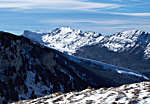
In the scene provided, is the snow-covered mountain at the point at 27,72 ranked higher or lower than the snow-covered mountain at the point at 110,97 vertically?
lower

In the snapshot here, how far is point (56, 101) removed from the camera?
26359mm

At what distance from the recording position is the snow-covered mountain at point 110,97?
22.3m

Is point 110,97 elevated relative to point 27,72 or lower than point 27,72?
elevated

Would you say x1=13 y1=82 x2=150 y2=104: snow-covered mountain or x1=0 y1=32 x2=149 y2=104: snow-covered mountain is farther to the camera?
x1=0 y1=32 x2=149 y2=104: snow-covered mountain

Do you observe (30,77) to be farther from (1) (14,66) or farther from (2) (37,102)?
(2) (37,102)

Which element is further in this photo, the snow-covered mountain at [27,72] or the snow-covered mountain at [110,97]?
the snow-covered mountain at [27,72]

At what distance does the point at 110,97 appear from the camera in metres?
23.5

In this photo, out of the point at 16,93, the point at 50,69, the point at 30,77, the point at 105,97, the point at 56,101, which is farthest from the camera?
the point at 50,69

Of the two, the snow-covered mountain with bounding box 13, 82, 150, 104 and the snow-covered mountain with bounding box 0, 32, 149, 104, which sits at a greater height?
the snow-covered mountain with bounding box 13, 82, 150, 104

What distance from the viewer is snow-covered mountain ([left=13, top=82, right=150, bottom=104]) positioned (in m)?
22.3

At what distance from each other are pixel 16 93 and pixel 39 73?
53.6ft

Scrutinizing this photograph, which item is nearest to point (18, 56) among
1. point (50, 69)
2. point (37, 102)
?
point (50, 69)

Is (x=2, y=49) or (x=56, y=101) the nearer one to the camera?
(x=56, y=101)

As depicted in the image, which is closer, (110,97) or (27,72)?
(110,97)
